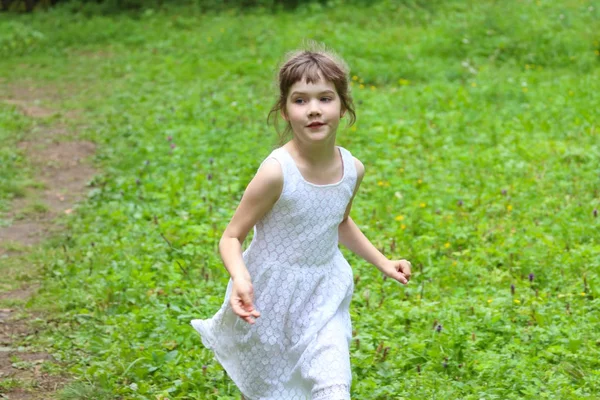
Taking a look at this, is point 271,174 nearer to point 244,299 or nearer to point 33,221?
point 244,299

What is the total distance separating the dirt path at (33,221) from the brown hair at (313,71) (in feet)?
5.49

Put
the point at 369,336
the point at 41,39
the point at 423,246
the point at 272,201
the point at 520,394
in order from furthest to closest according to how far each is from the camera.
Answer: the point at 41,39 → the point at 423,246 → the point at 369,336 → the point at 520,394 → the point at 272,201

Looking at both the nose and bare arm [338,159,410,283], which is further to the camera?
bare arm [338,159,410,283]

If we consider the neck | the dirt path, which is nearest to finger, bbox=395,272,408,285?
the neck

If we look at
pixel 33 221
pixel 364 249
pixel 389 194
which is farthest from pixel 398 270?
pixel 33 221

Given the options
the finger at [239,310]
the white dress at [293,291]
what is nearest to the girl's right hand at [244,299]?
the finger at [239,310]

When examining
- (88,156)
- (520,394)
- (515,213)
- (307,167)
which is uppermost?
(307,167)

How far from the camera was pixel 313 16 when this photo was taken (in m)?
13.9

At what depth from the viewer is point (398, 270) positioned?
11.3 feet

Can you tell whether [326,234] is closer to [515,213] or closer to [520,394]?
[520,394]

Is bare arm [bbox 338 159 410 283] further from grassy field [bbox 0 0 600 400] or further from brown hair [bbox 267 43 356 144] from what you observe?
grassy field [bbox 0 0 600 400]

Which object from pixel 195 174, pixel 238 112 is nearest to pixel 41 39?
pixel 238 112

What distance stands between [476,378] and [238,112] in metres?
5.41

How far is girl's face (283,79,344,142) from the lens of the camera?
3.13 metres
